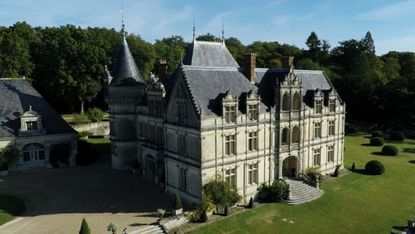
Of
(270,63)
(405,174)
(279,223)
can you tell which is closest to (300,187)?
(279,223)

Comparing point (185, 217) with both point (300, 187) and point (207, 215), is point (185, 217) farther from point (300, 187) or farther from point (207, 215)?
point (300, 187)

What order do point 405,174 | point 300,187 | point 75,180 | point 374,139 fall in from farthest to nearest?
point 374,139, point 405,174, point 75,180, point 300,187

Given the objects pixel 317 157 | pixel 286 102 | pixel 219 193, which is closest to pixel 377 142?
pixel 317 157

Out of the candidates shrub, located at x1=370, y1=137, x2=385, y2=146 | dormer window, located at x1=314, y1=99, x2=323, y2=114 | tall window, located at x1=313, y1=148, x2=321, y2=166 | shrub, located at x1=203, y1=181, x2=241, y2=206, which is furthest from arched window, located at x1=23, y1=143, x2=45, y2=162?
shrub, located at x1=370, y1=137, x2=385, y2=146

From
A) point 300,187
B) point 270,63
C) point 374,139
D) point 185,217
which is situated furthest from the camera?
point 270,63

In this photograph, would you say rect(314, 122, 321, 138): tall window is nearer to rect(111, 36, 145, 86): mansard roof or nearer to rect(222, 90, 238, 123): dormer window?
rect(222, 90, 238, 123): dormer window
